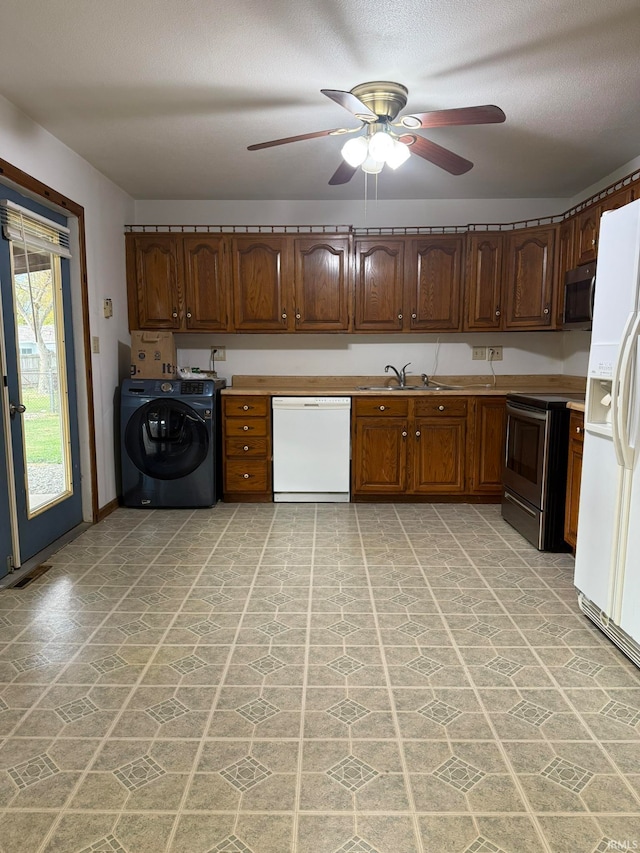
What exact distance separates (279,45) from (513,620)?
2.66 metres

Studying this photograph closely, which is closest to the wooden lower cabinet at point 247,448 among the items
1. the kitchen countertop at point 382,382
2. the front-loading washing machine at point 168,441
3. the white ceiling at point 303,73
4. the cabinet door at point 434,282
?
the front-loading washing machine at point 168,441

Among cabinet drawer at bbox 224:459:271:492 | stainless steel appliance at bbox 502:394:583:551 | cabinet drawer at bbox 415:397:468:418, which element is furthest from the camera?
cabinet drawer at bbox 224:459:271:492

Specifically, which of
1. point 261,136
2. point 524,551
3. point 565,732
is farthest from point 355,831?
point 261,136

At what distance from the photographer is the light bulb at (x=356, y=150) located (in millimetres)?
2412

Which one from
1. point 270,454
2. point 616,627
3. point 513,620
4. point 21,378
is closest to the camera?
point 616,627

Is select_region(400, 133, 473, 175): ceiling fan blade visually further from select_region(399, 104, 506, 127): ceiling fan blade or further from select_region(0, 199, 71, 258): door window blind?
select_region(0, 199, 71, 258): door window blind

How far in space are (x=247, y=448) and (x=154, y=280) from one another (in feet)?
5.18

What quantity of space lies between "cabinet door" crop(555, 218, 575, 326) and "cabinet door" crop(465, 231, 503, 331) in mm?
→ 439

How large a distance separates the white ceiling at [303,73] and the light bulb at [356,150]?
323 mm

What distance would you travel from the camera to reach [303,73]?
2.47m

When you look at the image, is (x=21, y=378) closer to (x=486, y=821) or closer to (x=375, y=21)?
(x=375, y=21)

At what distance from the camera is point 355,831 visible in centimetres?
138

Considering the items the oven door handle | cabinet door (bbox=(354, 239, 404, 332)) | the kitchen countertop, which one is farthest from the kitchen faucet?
the oven door handle

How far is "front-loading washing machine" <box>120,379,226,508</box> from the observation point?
13.6ft
